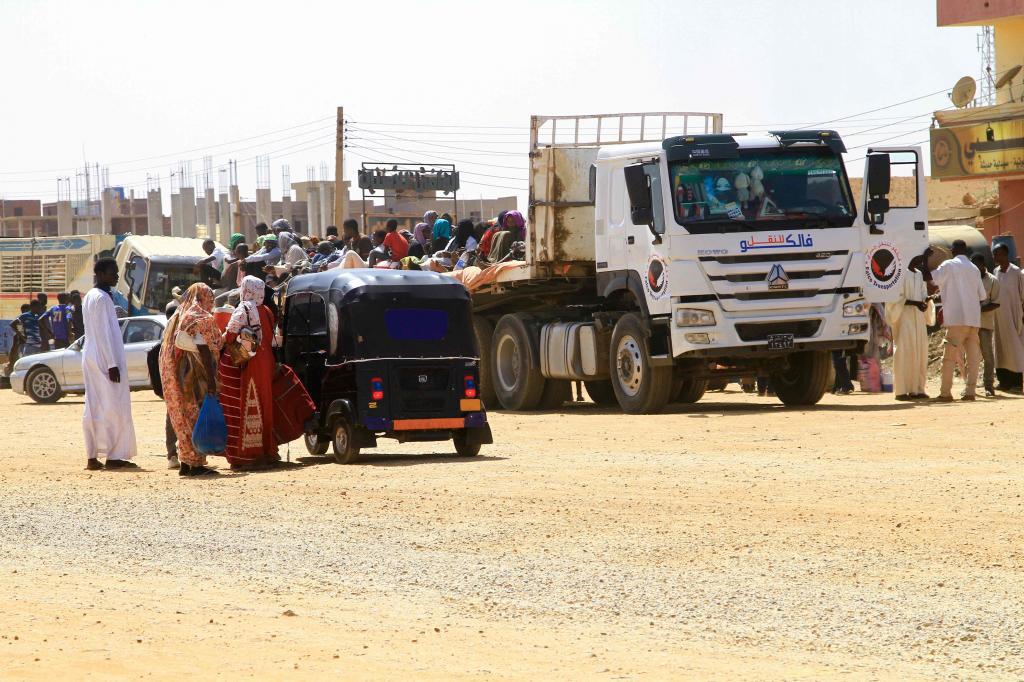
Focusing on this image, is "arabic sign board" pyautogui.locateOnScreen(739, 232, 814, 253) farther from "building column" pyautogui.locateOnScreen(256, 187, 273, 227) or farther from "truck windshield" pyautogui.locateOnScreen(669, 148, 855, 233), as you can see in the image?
"building column" pyautogui.locateOnScreen(256, 187, 273, 227)

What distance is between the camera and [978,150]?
44.9 meters

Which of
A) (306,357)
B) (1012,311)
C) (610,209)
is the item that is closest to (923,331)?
(1012,311)

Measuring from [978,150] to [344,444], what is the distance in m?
34.0

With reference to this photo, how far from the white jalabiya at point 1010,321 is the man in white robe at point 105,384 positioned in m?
12.0

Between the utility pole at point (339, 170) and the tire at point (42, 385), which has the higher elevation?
the utility pole at point (339, 170)

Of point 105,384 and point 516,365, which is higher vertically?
point 105,384

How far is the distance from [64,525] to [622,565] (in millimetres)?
4303

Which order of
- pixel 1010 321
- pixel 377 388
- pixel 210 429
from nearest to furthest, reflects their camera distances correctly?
pixel 210 429, pixel 377 388, pixel 1010 321

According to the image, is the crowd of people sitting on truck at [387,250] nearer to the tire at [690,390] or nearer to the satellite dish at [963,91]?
the tire at [690,390]

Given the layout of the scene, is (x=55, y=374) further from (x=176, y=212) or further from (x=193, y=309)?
(x=176, y=212)

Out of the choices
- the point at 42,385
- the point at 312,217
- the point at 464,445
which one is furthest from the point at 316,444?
the point at 312,217

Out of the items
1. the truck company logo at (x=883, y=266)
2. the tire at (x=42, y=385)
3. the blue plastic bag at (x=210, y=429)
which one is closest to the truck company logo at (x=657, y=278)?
the truck company logo at (x=883, y=266)

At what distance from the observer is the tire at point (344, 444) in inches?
578

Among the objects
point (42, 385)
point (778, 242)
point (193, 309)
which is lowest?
point (42, 385)
